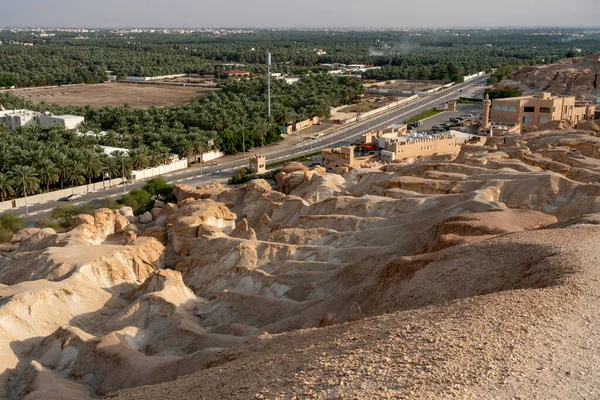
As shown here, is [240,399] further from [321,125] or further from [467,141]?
[321,125]

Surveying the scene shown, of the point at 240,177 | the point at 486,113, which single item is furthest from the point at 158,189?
the point at 486,113

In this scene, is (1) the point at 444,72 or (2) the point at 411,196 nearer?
(2) the point at 411,196

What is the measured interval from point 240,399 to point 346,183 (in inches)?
1413

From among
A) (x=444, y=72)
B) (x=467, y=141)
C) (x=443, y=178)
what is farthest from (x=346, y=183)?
(x=444, y=72)

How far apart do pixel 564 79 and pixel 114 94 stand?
75.6 m

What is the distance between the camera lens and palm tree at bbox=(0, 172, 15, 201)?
50438 millimetres

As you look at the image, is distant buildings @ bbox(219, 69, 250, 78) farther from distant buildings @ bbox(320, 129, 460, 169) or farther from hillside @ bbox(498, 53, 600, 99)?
distant buildings @ bbox(320, 129, 460, 169)

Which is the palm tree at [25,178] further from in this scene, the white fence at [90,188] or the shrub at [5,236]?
the shrub at [5,236]

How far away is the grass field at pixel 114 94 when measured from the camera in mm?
106062

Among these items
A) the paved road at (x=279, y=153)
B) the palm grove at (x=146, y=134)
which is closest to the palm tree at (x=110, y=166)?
the palm grove at (x=146, y=134)

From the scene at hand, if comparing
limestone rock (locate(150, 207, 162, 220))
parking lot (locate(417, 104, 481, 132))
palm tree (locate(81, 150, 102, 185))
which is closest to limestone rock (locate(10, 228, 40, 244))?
limestone rock (locate(150, 207, 162, 220))

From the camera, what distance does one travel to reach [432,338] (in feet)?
44.6

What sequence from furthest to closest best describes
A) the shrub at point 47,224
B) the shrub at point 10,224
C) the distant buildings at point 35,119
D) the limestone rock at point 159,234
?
the distant buildings at point 35,119 < the shrub at point 47,224 < the shrub at point 10,224 < the limestone rock at point 159,234

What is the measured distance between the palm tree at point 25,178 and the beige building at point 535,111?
160 feet
